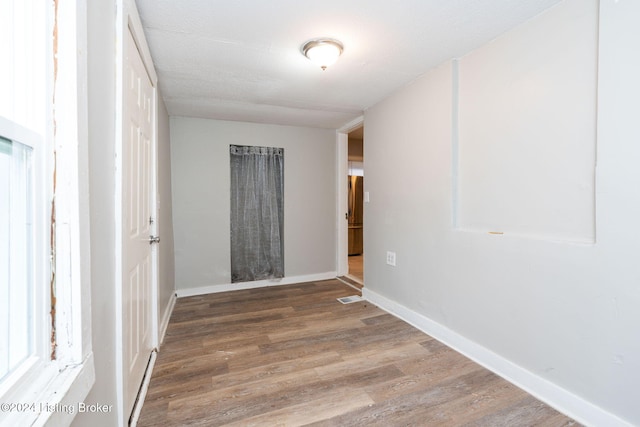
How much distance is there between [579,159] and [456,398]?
1.49m

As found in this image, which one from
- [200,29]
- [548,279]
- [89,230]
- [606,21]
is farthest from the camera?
[200,29]

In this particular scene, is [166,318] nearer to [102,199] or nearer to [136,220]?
[136,220]

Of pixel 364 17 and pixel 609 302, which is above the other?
pixel 364 17

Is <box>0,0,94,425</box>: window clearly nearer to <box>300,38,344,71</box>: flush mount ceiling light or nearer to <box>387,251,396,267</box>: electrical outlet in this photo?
<box>300,38,344,71</box>: flush mount ceiling light

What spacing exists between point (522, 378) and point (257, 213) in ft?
10.3

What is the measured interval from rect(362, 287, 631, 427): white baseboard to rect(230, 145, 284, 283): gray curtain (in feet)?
6.40

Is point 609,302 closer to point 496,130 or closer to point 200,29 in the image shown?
point 496,130

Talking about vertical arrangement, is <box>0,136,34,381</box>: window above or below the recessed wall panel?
below

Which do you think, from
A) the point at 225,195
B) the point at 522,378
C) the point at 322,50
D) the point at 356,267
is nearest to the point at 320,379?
the point at 522,378

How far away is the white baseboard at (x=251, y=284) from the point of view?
350cm

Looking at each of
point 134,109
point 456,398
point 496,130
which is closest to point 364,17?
point 496,130

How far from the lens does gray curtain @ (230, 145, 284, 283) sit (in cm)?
372

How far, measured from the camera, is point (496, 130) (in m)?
1.89

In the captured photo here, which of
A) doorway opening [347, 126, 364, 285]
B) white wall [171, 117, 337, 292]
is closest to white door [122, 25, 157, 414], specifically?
white wall [171, 117, 337, 292]
